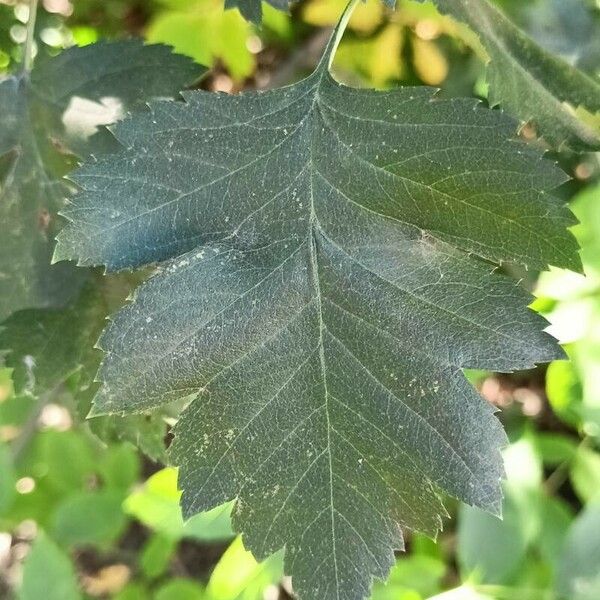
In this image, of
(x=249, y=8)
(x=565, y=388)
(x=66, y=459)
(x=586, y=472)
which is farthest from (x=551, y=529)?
(x=249, y=8)

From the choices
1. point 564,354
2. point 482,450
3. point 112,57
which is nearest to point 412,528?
point 482,450

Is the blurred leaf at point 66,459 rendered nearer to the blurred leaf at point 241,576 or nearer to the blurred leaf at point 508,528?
the blurred leaf at point 241,576

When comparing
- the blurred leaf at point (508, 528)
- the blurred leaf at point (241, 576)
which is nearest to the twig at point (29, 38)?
the blurred leaf at point (241, 576)

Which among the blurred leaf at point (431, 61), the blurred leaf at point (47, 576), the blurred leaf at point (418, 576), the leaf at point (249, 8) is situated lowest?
the blurred leaf at point (47, 576)

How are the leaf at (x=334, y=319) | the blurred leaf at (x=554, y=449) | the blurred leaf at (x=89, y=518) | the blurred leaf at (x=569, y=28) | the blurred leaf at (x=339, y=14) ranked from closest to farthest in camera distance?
the leaf at (x=334, y=319), the blurred leaf at (x=569, y=28), the blurred leaf at (x=89, y=518), the blurred leaf at (x=554, y=449), the blurred leaf at (x=339, y=14)

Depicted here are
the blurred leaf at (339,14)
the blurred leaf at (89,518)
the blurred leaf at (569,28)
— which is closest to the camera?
the blurred leaf at (569,28)

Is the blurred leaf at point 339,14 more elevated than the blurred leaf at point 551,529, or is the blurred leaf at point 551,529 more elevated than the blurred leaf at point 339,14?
the blurred leaf at point 339,14

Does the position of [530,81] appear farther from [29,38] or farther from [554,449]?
[554,449]

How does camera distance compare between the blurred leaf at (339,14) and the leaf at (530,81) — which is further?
the blurred leaf at (339,14)

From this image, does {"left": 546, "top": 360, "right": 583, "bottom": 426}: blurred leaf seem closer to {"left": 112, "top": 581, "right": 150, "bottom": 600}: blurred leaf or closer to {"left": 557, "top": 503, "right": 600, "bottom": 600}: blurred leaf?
{"left": 557, "top": 503, "right": 600, "bottom": 600}: blurred leaf
